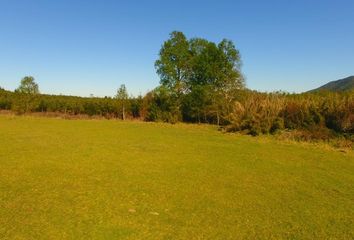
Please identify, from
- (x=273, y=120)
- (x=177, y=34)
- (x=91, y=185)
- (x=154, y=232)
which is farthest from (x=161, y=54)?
(x=154, y=232)

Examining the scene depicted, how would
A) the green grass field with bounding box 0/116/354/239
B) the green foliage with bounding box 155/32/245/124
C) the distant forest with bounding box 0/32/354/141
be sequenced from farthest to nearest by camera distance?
the green foliage with bounding box 155/32/245/124
the distant forest with bounding box 0/32/354/141
the green grass field with bounding box 0/116/354/239

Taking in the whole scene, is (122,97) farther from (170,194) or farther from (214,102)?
(170,194)

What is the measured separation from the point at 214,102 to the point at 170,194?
20378 millimetres

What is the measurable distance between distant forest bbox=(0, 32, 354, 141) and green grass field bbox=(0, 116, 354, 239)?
6.09m

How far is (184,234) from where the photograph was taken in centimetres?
457

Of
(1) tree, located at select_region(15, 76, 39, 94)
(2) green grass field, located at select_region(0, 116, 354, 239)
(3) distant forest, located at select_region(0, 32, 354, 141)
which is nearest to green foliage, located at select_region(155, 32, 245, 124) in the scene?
(3) distant forest, located at select_region(0, 32, 354, 141)

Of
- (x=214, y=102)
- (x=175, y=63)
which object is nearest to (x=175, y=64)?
(x=175, y=63)

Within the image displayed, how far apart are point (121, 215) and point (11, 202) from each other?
6.32 feet

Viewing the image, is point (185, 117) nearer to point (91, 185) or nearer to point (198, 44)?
point (198, 44)

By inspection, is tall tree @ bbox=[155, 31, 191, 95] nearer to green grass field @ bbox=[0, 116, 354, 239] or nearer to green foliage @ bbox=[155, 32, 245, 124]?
green foliage @ bbox=[155, 32, 245, 124]

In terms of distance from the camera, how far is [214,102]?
2628 centimetres

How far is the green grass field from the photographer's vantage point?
15.5ft

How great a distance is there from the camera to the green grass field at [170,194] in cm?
471

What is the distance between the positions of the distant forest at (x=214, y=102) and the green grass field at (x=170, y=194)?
609cm
